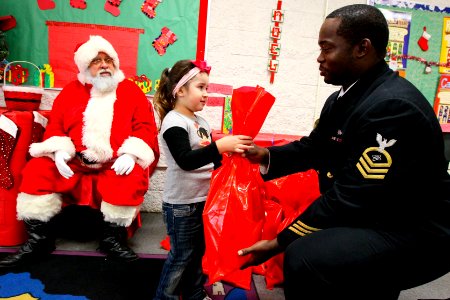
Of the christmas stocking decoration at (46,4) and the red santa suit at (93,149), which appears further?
the christmas stocking decoration at (46,4)

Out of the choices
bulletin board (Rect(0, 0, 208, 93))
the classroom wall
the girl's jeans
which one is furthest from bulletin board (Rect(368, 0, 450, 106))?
the girl's jeans

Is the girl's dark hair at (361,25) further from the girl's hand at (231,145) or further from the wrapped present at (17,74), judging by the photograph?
the wrapped present at (17,74)

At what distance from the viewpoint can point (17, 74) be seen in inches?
103

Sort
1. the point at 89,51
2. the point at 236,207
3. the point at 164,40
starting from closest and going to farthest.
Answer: the point at 236,207 < the point at 89,51 < the point at 164,40

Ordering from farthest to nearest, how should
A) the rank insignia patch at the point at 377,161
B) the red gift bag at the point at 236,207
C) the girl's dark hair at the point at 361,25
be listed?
the red gift bag at the point at 236,207 → the girl's dark hair at the point at 361,25 → the rank insignia patch at the point at 377,161

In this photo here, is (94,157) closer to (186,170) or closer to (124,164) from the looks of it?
(124,164)

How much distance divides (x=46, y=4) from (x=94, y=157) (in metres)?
1.45

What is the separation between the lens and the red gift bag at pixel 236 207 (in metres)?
1.24

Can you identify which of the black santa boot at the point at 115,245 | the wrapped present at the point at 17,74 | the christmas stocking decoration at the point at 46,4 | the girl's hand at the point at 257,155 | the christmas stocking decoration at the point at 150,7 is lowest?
the black santa boot at the point at 115,245

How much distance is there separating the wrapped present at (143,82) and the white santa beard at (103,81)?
1.71 feet

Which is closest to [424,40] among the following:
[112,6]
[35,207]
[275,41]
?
[275,41]

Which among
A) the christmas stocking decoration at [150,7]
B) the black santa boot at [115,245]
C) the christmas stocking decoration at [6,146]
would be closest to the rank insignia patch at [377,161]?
the black santa boot at [115,245]

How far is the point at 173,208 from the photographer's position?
1.47 meters

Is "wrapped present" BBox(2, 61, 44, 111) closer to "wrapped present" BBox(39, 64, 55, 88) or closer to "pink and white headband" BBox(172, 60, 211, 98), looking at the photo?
"wrapped present" BBox(39, 64, 55, 88)
